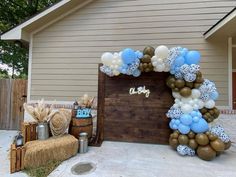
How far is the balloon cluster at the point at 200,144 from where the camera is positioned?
3411 millimetres

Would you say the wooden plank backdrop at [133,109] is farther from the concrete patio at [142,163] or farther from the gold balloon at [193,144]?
the gold balloon at [193,144]

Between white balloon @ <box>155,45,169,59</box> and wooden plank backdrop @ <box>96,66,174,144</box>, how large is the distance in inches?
22.2

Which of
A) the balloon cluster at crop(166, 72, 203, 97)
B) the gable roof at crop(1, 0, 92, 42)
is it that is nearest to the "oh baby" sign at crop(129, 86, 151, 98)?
the balloon cluster at crop(166, 72, 203, 97)

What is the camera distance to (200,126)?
351 cm

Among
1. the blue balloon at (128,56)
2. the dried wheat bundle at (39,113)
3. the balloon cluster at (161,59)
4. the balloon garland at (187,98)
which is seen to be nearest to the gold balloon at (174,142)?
the balloon garland at (187,98)

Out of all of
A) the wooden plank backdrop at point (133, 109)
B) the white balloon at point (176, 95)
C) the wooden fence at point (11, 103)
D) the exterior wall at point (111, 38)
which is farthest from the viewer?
the wooden fence at point (11, 103)

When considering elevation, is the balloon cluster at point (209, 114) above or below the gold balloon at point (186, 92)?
A: below

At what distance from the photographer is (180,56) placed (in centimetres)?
368

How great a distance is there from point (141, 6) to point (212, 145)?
149 inches

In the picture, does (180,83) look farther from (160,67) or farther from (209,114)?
(209,114)

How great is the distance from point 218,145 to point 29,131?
11.8ft

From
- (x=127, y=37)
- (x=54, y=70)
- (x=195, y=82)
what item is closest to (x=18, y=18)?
(x=54, y=70)

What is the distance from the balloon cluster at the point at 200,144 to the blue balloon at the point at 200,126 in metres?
0.07

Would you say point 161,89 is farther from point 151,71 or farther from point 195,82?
point 195,82
